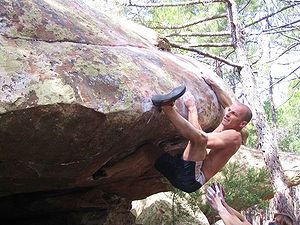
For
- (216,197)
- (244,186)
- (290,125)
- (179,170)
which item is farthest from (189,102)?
(290,125)

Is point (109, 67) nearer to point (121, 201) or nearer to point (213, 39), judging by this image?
point (121, 201)

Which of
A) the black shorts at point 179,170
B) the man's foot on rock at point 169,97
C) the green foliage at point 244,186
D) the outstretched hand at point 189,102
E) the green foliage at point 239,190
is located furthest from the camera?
the green foliage at point 244,186

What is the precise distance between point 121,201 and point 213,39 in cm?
687

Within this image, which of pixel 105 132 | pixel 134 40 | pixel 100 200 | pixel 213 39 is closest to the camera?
pixel 105 132

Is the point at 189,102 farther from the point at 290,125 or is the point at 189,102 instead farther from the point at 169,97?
the point at 290,125

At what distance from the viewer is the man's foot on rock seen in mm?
3753

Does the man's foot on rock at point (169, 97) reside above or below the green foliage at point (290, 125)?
above

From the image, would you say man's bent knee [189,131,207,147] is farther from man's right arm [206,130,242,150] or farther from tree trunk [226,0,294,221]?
tree trunk [226,0,294,221]

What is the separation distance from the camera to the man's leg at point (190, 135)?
157 inches

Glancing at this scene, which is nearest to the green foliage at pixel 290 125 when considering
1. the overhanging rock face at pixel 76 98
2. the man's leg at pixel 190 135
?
the overhanging rock face at pixel 76 98

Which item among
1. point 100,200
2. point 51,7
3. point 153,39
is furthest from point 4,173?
point 153,39

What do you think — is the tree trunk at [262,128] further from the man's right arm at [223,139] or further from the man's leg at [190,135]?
the man's leg at [190,135]

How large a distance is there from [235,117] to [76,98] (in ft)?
5.69

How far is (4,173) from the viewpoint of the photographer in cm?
411
